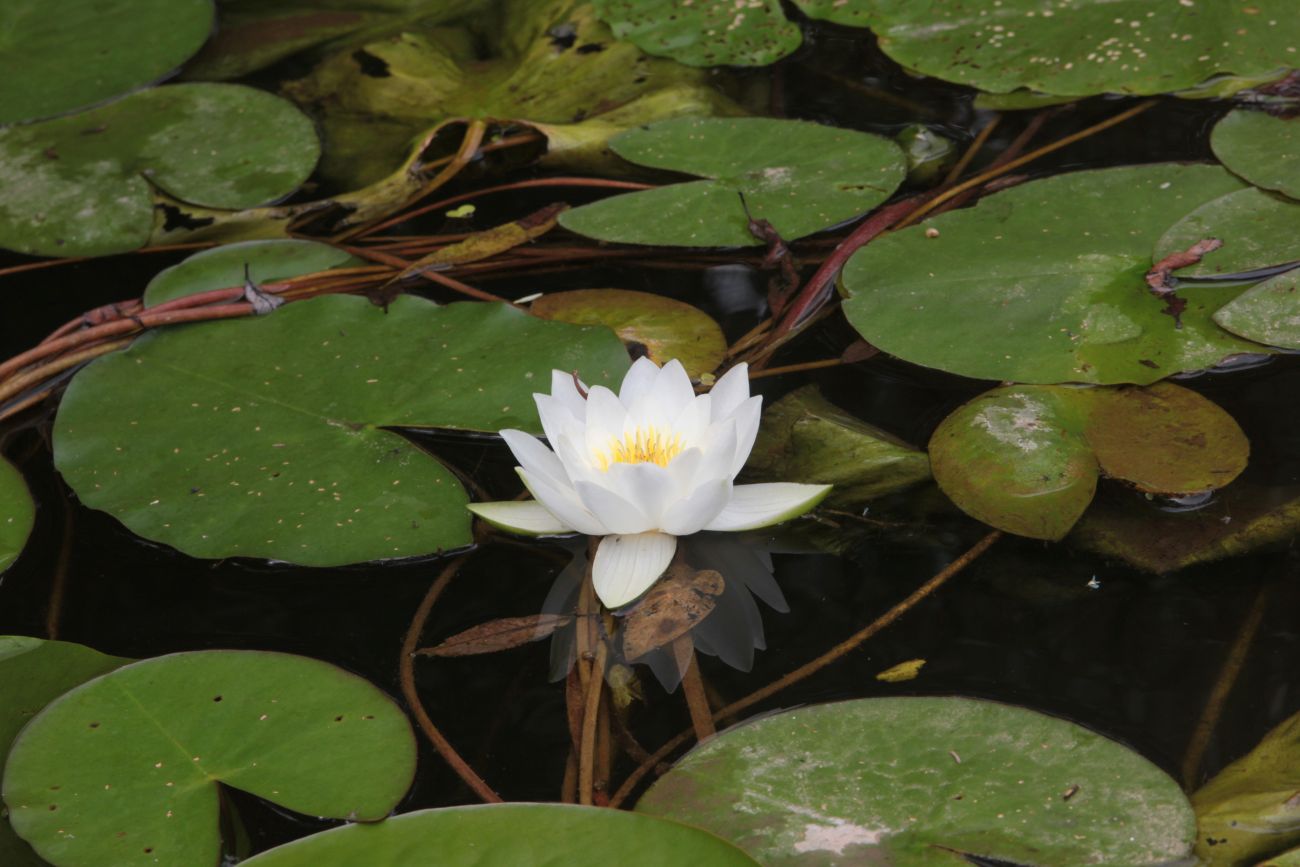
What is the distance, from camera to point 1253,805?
52.6 inches

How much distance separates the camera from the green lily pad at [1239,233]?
2164mm

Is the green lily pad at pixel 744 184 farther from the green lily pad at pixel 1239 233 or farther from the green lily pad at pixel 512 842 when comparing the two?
the green lily pad at pixel 512 842

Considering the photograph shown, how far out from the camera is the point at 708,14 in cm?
344

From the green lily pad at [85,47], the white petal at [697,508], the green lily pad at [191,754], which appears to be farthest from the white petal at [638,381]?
the green lily pad at [85,47]

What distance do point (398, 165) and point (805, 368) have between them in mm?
1439

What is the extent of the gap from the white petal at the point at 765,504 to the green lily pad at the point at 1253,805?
26.9 inches

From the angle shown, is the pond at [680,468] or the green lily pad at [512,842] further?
the pond at [680,468]

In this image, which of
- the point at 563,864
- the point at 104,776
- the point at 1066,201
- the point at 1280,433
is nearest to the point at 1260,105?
the point at 1066,201

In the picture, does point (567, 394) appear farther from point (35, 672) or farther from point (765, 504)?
point (35, 672)

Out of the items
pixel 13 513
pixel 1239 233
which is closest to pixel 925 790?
pixel 1239 233

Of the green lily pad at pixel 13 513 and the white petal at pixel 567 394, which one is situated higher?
the white petal at pixel 567 394

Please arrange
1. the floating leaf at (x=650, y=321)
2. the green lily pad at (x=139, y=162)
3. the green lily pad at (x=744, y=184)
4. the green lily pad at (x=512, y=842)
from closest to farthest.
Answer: the green lily pad at (x=512, y=842) → the floating leaf at (x=650, y=321) → the green lily pad at (x=744, y=184) → the green lily pad at (x=139, y=162)

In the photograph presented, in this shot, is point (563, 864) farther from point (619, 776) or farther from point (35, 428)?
point (35, 428)

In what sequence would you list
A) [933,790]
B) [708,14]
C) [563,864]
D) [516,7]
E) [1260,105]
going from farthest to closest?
1. [516,7]
2. [708,14]
3. [1260,105]
4. [933,790]
5. [563,864]
